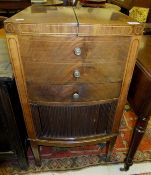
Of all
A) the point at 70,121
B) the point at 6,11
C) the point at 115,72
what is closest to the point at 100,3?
the point at 115,72

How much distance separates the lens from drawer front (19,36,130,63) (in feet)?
2.06

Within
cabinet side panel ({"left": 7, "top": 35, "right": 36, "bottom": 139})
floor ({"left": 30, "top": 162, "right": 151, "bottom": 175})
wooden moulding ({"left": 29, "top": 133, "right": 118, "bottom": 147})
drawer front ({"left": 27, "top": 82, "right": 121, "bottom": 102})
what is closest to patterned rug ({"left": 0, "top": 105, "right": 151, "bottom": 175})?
floor ({"left": 30, "top": 162, "right": 151, "bottom": 175})

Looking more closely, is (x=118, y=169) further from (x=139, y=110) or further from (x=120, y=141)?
(x=139, y=110)

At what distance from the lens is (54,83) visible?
737 mm

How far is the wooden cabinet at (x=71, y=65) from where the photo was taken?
616 millimetres

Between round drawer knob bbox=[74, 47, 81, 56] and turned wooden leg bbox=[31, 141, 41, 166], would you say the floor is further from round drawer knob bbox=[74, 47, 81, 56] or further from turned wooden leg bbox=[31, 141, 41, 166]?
round drawer knob bbox=[74, 47, 81, 56]

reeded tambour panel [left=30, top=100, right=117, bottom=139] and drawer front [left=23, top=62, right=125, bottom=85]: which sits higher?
drawer front [left=23, top=62, right=125, bottom=85]

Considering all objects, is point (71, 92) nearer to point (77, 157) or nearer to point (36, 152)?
point (36, 152)

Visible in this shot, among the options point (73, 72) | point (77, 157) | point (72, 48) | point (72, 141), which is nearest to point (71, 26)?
point (72, 48)

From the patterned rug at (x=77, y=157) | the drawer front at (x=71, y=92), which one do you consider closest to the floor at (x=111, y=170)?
the patterned rug at (x=77, y=157)

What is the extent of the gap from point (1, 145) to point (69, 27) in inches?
30.5

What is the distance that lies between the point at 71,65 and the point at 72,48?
0.07 metres

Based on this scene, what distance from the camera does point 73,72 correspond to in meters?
0.70

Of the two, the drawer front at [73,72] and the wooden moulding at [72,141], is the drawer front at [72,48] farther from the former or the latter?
the wooden moulding at [72,141]
